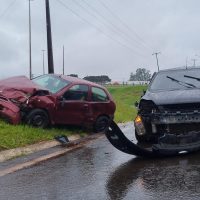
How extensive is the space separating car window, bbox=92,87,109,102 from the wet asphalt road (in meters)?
4.97

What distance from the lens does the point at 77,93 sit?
1377 cm

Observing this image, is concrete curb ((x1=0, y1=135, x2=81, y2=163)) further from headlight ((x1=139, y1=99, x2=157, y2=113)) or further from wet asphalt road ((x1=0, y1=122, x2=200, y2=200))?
headlight ((x1=139, y1=99, x2=157, y2=113))

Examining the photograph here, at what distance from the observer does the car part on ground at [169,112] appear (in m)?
8.80

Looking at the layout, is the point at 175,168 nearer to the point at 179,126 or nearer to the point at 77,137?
the point at 179,126

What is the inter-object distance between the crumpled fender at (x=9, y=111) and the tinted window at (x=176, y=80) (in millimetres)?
3785

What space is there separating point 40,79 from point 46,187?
27.0ft

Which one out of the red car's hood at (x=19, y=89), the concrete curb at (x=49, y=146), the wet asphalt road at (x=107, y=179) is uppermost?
the red car's hood at (x=19, y=89)

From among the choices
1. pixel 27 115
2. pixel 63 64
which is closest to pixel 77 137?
pixel 27 115

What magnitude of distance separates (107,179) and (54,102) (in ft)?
20.1

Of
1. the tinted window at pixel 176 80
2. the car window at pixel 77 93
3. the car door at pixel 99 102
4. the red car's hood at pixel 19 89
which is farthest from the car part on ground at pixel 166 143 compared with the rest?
the car door at pixel 99 102

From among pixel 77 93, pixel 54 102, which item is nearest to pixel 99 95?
pixel 77 93

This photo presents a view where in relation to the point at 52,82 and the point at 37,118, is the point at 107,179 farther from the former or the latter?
the point at 52,82

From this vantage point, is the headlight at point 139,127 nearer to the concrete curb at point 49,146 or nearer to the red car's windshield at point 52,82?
the concrete curb at point 49,146

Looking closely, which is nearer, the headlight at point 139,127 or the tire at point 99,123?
the headlight at point 139,127
